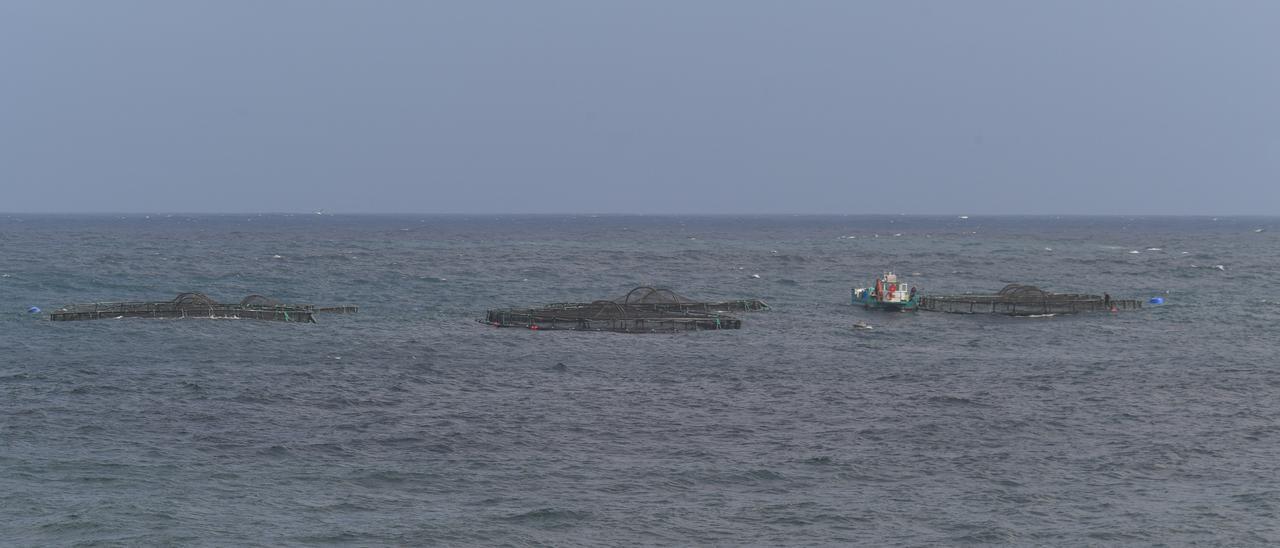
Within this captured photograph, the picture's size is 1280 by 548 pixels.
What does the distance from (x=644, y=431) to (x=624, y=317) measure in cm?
3367

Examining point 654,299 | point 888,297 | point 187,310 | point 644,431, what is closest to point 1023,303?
point 888,297

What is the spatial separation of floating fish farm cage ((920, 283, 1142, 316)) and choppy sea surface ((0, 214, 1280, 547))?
6.53 ft

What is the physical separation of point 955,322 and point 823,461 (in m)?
47.0

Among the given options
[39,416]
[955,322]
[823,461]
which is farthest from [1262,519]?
[955,322]

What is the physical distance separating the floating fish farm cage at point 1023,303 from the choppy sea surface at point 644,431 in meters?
1.99

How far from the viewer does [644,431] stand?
1850 inches

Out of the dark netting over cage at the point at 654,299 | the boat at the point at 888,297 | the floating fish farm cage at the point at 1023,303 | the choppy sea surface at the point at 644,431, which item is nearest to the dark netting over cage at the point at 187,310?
the choppy sea surface at the point at 644,431

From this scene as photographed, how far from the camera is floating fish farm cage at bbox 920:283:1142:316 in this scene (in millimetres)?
91375

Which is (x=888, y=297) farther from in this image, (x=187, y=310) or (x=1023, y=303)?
(x=187, y=310)

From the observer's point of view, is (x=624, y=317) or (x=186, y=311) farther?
(x=186, y=311)

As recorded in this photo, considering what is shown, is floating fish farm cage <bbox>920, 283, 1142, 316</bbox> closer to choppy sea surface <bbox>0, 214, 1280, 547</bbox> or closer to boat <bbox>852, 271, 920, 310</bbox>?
boat <bbox>852, 271, 920, 310</bbox>

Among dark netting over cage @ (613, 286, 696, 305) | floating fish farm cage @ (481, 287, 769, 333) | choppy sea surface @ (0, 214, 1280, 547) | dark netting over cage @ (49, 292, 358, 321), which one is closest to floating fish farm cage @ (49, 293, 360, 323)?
dark netting over cage @ (49, 292, 358, 321)

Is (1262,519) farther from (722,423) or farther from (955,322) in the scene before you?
(955,322)

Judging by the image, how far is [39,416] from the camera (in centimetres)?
4822
